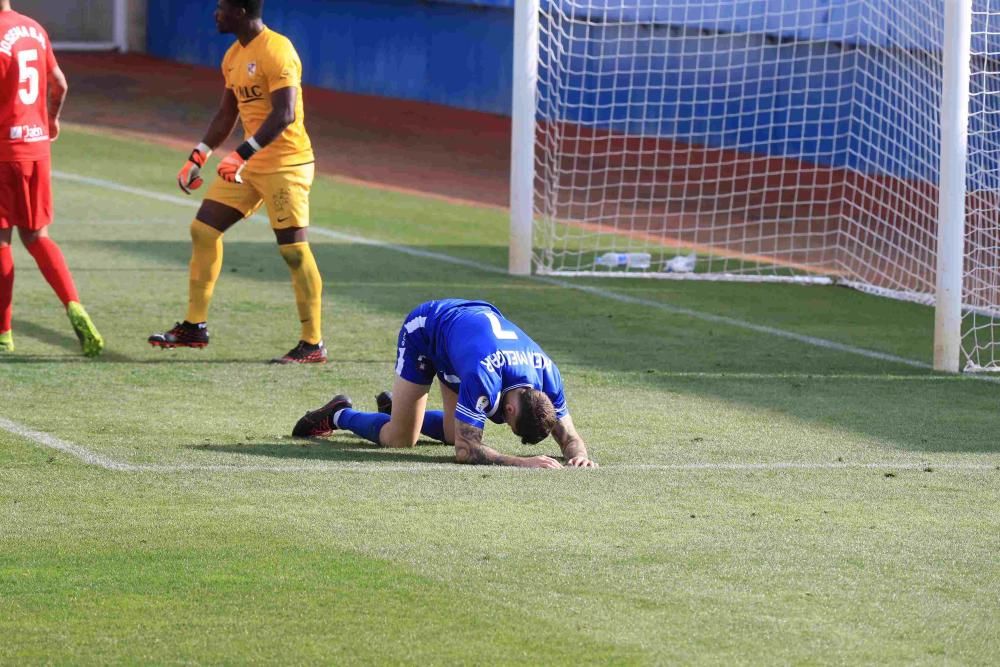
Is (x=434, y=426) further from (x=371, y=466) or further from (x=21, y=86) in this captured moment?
(x=21, y=86)

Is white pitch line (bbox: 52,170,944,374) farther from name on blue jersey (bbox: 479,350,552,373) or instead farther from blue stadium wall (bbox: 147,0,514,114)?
blue stadium wall (bbox: 147,0,514,114)

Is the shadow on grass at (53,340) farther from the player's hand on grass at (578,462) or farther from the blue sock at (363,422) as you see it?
the player's hand on grass at (578,462)

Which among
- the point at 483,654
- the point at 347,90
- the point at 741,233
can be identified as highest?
the point at 347,90

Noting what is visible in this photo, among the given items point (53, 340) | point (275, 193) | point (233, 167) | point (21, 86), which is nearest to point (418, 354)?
point (233, 167)

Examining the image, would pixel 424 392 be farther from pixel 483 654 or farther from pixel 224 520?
pixel 483 654

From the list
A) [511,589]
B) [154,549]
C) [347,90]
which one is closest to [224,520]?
[154,549]

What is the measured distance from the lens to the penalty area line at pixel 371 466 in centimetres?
794

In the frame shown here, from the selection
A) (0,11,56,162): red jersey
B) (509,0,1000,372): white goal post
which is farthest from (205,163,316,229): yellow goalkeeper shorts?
(509,0,1000,372): white goal post

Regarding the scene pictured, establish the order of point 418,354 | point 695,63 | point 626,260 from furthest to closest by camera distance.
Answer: point 695,63 < point 626,260 < point 418,354

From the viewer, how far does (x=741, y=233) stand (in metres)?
18.5

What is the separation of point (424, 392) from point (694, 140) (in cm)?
1349

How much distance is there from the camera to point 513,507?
736 cm

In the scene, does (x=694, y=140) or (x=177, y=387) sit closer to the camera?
(x=177, y=387)

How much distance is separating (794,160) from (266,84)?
1136 centimetres
